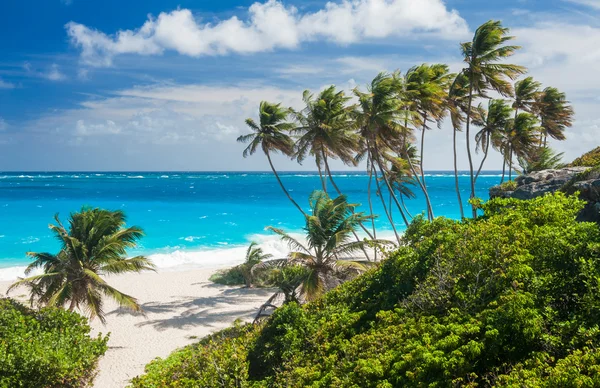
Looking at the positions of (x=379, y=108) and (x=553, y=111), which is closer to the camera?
(x=379, y=108)

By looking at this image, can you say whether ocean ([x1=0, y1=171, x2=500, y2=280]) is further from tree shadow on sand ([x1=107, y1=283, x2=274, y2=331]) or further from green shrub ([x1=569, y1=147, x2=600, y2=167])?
green shrub ([x1=569, y1=147, x2=600, y2=167])

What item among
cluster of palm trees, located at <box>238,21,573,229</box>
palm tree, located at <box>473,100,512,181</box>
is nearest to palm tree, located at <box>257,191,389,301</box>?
cluster of palm trees, located at <box>238,21,573,229</box>

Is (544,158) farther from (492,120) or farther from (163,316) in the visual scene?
(163,316)

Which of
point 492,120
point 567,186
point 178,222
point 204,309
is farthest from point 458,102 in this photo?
point 178,222

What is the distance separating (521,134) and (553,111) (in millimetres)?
6206

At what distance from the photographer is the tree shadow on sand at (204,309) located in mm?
19956

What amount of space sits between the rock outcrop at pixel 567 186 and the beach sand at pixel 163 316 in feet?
40.4

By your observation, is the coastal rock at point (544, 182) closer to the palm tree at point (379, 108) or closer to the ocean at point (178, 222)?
the palm tree at point (379, 108)

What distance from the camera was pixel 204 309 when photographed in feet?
72.6

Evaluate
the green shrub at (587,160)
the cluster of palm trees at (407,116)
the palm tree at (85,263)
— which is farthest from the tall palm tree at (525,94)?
the palm tree at (85,263)

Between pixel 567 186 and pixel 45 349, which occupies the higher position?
pixel 567 186

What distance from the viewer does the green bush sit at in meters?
11.6

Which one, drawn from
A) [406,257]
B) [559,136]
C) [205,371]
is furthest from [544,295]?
[559,136]

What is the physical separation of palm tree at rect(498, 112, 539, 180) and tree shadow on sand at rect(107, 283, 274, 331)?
17.1 meters
